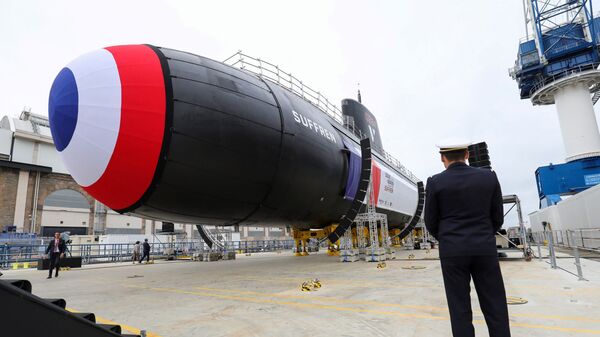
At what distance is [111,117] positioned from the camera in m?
6.38

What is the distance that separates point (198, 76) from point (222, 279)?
5.76 meters

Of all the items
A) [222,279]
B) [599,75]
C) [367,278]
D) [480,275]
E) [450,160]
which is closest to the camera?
[480,275]

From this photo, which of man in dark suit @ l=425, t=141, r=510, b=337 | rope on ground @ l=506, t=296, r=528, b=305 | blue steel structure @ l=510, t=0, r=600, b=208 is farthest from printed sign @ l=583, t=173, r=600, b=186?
man in dark suit @ l=425, t=141, r=510, b=337

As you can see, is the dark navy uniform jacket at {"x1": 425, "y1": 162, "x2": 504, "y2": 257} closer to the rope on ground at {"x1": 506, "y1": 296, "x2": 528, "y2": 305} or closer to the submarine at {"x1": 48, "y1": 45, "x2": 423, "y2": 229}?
the rope on ground at {"x1": 506, "y1": 296, "x2": 528, "y2": 305}

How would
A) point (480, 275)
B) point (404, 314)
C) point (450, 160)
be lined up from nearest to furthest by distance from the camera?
1. point (480, 275)
2. point (450, 160)
3. point (404, 314)

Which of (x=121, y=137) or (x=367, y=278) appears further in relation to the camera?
(x=367, y=278)

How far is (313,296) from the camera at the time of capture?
6.56 meters

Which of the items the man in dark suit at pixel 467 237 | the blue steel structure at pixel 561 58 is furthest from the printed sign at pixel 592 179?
the man in dark suit at pixel 467 237

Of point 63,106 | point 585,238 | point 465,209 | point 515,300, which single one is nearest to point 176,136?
point 63,106

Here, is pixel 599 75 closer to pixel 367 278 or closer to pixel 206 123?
pixel 367 278

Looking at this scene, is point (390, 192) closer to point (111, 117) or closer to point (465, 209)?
point (111, 117)

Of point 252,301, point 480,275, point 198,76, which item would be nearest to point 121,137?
point 198,76

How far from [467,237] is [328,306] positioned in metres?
3.59

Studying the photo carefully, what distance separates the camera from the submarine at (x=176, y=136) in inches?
254
